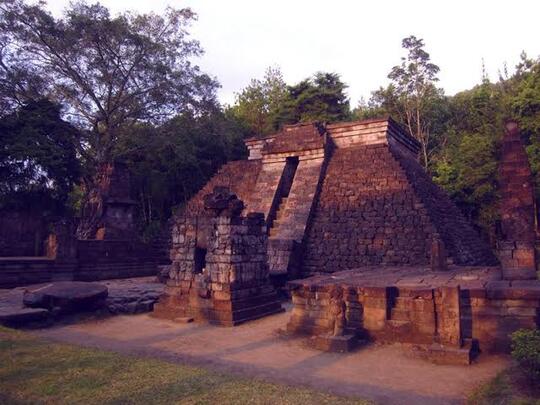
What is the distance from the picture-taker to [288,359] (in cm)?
606

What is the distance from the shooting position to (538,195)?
19.6m

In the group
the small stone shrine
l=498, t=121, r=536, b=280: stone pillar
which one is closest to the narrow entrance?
the small stone shrine

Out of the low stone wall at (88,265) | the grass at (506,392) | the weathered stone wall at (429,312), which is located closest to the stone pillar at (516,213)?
the weathered stone wall at (429,312)

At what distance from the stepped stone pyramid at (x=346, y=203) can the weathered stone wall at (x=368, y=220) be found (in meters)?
0.03

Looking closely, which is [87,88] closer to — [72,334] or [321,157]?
[321,157]

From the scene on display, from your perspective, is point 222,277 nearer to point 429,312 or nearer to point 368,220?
point 429,312

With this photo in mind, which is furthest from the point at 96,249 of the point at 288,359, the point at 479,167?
the point at 479,167

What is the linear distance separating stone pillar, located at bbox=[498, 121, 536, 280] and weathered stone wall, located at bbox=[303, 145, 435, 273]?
13.9 ft

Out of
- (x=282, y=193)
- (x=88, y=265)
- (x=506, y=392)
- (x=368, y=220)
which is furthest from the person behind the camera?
(x=282, y=193)

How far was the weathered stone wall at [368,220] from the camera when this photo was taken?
12.5 m

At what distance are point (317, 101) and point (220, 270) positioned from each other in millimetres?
21541

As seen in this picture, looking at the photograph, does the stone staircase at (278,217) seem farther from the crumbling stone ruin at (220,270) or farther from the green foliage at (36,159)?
the green foliage at (36,159)

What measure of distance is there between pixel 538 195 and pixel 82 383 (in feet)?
68.1

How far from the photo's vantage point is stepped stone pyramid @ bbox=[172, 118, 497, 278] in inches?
500
